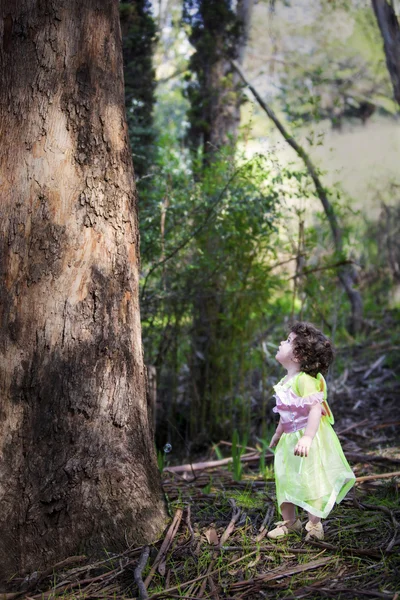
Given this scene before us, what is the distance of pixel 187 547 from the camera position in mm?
3137

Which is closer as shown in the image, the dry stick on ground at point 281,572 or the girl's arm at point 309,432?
the dry stick on ground at point 281,572

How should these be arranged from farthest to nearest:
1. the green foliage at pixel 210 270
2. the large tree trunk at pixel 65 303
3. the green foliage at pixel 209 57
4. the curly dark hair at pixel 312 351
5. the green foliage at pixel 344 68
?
1. the green foliage at pixel 344 68
2. the green foliage at pixel 209 57
3. the green foliage at pixel 210 270
4. the curly dark hair at pixel 312 351
5. the large tree trunk at pixel 65 303

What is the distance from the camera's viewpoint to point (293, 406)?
344cm

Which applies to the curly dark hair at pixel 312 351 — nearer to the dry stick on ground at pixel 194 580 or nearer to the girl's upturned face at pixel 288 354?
the girl's upturned face at pixel 288 354

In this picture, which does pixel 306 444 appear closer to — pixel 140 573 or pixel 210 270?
pixel 140 573

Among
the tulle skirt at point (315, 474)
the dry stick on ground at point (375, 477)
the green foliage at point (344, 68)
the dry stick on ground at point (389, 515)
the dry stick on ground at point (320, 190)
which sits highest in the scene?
the green foliage at point (344, 68)

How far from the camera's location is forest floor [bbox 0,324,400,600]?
273cm

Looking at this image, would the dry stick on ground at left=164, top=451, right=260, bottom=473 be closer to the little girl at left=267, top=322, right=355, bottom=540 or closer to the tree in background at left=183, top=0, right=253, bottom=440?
the tree in background at left=183, top=0, right=253, bottom=440

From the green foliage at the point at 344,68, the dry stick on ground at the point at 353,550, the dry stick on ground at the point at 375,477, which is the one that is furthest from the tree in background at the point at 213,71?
the green foliage at the point at 344,68

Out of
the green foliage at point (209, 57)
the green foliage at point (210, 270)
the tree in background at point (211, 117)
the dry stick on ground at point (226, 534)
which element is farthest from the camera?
the green foliage at point (209, 57)

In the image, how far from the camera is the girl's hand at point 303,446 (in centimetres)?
321

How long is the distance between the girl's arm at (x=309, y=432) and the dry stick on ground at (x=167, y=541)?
29.3 inches

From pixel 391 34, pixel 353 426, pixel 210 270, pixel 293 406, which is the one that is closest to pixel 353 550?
pixel 293 406

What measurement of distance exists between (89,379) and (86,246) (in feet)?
2.16
